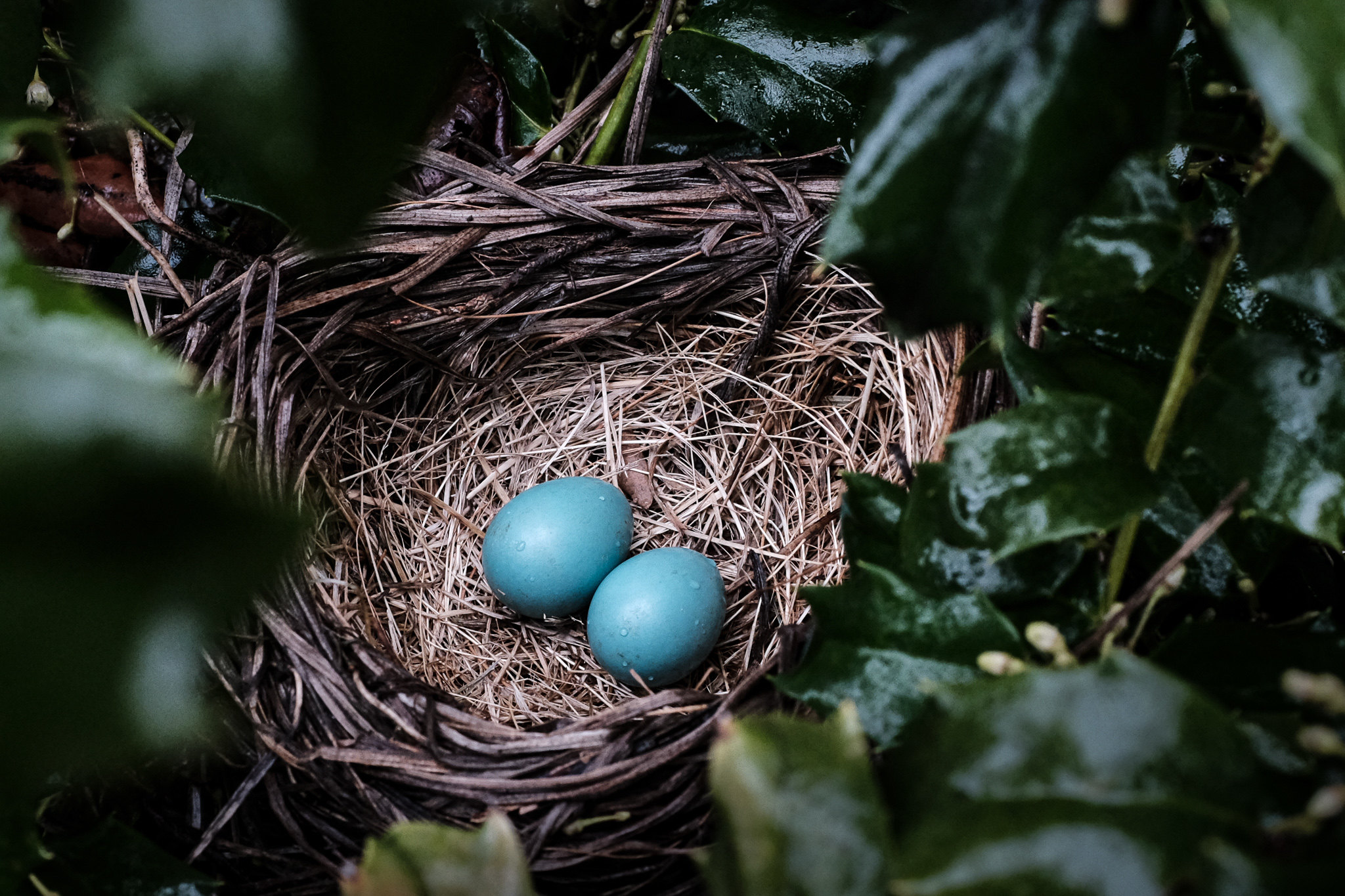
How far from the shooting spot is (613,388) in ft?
3.59

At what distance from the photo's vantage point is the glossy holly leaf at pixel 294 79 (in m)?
0.20

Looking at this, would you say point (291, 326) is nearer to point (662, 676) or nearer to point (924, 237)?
point (662, 676)

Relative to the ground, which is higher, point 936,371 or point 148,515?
point 148,515

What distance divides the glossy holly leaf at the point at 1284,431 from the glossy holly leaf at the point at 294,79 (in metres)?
0.40

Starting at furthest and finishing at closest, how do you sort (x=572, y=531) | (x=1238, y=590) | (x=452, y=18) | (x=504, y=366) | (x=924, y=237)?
(x=504, y=366), (x=572, y=531), (x=1238, y=590), (x=924, y=237), (x=452, y=18)

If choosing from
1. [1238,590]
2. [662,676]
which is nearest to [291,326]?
[662,676]

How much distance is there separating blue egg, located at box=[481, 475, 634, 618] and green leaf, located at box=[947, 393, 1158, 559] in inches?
22.5

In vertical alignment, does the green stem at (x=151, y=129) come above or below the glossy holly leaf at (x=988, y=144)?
below

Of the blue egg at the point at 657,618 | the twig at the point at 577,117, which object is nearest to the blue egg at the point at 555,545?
the blue egg at the point at 657,618

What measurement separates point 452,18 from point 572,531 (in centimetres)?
78

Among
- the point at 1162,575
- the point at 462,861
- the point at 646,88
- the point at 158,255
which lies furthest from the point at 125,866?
the point at 646,88

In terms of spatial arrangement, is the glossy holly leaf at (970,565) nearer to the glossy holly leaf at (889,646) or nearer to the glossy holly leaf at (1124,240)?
the glossy holly leaf at (889,646)

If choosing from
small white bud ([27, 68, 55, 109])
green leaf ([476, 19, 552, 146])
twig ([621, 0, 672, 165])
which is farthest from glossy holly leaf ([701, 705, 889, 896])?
small white bud ([27, 68, 55, 109])

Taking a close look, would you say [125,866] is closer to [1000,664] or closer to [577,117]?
[1000,664]
